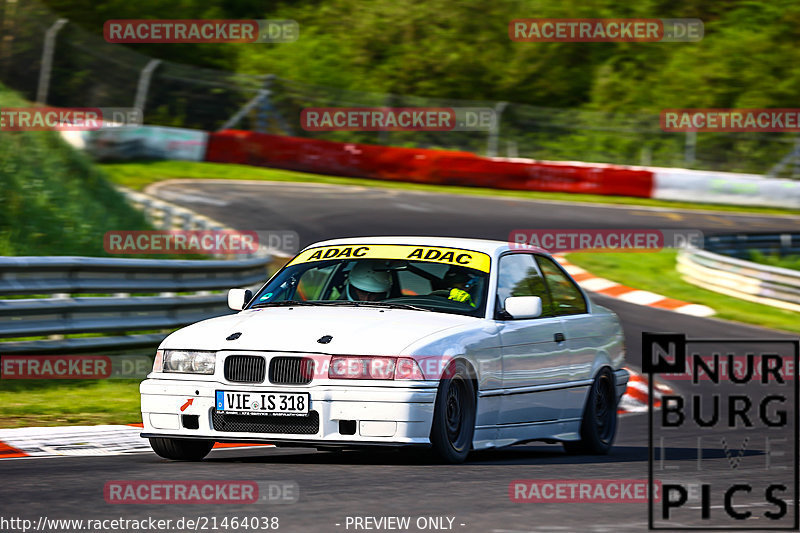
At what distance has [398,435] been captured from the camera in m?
6.78

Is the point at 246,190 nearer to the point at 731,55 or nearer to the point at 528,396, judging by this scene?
the point at 528,396

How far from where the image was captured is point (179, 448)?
733 centimetres

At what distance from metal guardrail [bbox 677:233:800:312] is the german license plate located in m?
13.0

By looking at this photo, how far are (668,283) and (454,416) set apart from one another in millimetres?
13722

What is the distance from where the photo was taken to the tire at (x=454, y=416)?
6.90m

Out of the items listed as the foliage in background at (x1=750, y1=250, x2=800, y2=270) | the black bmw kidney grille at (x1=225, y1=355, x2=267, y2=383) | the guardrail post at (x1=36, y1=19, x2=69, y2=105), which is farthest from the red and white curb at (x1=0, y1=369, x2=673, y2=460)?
the guardrail post at (x1=36, y1=19, x2=69, y2=105)

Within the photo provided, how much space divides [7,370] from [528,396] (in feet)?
15.9

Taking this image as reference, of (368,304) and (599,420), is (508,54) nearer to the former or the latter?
(599,420)

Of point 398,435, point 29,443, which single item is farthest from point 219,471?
point 29,443
